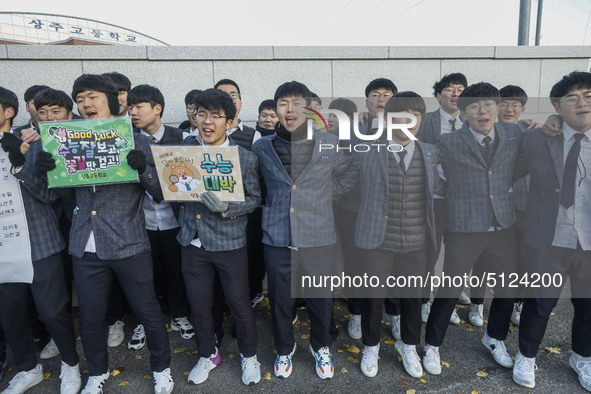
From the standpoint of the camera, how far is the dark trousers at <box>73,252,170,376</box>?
283 centimetres

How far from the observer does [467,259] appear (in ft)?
10.4

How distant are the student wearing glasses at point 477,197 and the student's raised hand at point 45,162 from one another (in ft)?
10.7

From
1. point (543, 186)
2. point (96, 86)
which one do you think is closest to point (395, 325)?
point (543, 186)

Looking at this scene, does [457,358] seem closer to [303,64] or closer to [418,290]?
[418,290]

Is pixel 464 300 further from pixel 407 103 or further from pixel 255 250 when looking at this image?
pixel 407 103

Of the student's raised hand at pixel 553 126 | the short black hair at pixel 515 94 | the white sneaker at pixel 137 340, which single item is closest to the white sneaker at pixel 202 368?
the white sneaker at pixel 137 340

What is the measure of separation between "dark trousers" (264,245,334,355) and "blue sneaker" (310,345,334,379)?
2.1 inches

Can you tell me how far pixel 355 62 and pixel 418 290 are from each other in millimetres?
3705

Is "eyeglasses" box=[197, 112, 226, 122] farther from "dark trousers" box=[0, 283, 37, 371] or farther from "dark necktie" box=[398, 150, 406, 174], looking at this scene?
"dark trousers" box=[0, 283, 37, 371]

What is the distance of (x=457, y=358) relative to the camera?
346cm

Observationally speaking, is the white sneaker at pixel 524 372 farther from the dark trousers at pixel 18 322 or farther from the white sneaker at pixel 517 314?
the dark trousers at pixel 18 322

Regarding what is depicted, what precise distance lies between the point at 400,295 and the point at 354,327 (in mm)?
936

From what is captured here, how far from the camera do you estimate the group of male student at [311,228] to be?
2855 mm

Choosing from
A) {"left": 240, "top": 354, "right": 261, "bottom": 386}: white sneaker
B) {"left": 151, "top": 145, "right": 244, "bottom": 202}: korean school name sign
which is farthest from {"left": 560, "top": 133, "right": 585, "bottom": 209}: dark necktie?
{"left": 240, "top": 354, "right": 261, "bottom": 386}: white sneaker
